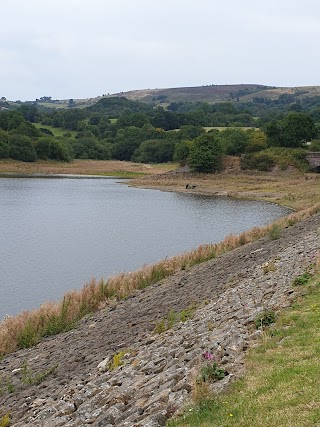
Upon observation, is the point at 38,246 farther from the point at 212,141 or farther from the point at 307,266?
the point at 212,141

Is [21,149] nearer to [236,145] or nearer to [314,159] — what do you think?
[236,145]

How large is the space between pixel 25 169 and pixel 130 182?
2387 centimetres

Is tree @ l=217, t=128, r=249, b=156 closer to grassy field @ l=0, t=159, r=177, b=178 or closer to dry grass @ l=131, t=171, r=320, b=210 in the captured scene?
dry grass @ l=131, t=171, r=320, b=210

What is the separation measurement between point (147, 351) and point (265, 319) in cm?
258

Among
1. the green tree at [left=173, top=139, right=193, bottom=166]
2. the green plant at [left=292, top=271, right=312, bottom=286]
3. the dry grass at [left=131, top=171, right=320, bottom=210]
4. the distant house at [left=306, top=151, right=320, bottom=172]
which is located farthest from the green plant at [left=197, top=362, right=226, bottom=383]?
the green tree at [left=173, top=139, right=193, bottom=166]

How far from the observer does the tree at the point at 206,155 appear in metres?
86.0

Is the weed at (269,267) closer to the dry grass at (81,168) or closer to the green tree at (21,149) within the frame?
the dry grass at (81,168)

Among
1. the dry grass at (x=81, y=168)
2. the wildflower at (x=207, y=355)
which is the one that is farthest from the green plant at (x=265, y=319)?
the dry grass at (x=81, y=168)

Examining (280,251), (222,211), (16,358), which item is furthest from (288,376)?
(222,211)

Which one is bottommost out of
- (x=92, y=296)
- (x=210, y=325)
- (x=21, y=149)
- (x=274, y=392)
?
(x=21, y=149)

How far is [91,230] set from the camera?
40.5 m

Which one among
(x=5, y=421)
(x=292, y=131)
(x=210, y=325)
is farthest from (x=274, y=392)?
(x=292, y=131)

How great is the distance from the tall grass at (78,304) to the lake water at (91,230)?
2.90 meters

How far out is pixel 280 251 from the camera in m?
21.5
